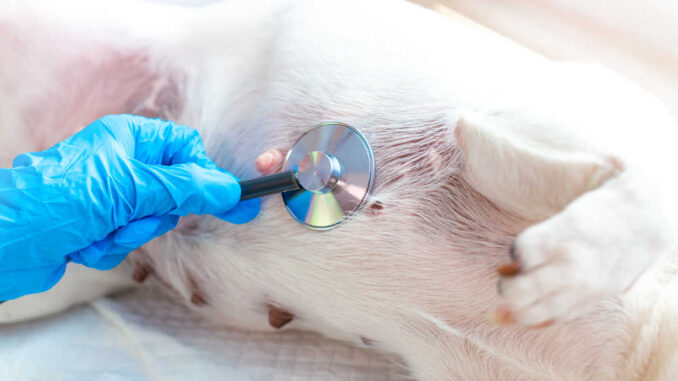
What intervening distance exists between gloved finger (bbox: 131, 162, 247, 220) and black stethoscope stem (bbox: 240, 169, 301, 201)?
15 millimetres

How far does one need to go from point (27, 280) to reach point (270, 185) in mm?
424

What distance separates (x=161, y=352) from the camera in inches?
41.9

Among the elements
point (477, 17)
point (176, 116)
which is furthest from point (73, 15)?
point (477, 17)

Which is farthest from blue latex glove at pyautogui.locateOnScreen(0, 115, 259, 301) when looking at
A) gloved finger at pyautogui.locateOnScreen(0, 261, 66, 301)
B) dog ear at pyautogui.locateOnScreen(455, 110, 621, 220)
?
dog ear at pyautogui.locateOnScreen(455, 110, 621, 220)

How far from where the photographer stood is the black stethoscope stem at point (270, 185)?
79 centimetres

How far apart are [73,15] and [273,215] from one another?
0.59 metres

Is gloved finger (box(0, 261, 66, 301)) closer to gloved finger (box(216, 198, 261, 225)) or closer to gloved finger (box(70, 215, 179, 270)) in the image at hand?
gloved finger (box(70, 215, 179, 270))

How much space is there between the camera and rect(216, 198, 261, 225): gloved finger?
88 centimetres

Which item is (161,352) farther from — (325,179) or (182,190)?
(325,179)

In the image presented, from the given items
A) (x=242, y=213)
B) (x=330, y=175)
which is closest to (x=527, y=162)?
(x=330, y=175)

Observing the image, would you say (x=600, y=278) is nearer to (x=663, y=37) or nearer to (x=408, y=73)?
(x=408, y=73)

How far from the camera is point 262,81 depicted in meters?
0.97

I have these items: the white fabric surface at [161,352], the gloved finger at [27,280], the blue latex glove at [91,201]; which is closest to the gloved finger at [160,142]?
the blue latex glove at [91,201]

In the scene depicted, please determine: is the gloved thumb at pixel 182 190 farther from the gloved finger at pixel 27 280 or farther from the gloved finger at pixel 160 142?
the gloved finger at pixel 27 280
